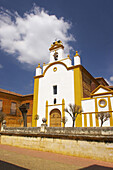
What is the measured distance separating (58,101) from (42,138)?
8757mm

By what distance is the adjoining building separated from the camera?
24.4 m

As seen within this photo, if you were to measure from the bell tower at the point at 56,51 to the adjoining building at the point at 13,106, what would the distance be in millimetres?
8982

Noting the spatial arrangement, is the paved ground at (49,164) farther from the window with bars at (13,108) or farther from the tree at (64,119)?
the window with bars at (13,108)

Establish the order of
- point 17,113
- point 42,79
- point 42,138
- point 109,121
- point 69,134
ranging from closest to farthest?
point 69,134 < point 42,138 < point 109,121 < point 42,79 < point 17,113

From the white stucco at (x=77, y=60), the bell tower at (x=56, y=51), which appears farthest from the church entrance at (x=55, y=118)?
the bell tower at (x=56, y=51)

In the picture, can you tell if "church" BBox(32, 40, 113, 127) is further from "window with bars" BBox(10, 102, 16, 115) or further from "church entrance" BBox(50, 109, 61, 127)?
"window with bars" BBox(10, 102, 16, 115)

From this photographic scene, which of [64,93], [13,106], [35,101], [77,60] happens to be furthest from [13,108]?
[77,60]

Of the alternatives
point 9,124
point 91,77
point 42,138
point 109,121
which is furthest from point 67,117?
point 9,124

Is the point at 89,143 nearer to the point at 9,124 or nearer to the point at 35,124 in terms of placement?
the point at 35,124

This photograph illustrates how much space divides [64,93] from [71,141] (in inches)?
405

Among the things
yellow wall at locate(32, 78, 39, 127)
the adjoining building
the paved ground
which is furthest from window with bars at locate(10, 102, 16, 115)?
the paved ground

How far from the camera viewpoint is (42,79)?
885 inches

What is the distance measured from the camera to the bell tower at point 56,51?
22.1 metres

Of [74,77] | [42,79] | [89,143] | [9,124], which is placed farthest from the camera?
[9,124]
